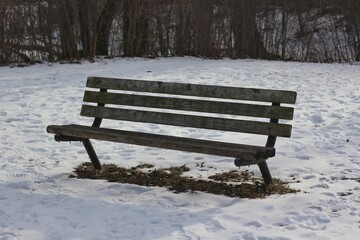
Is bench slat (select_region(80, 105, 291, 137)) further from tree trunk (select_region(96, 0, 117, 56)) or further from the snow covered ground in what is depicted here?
tree trunk (select_region(96, 0, 117, 56))

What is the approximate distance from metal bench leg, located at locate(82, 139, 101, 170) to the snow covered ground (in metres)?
0.27

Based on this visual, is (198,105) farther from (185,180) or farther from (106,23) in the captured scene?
(106,23)

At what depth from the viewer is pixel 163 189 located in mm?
4914

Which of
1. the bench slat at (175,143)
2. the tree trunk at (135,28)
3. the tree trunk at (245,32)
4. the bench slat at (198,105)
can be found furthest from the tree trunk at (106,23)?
the bench slat at (175,143)

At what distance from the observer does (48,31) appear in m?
14.7

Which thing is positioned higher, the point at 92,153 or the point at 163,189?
the point at 92,153

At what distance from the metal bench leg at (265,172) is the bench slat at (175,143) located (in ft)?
0.69

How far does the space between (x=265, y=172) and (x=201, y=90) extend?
103cm

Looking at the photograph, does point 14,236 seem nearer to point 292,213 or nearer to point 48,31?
point 292,213

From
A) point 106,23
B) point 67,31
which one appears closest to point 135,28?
point 106,23

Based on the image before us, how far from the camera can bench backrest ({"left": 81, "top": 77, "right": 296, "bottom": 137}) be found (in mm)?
4789

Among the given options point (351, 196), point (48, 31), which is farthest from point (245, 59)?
point (351, 196)

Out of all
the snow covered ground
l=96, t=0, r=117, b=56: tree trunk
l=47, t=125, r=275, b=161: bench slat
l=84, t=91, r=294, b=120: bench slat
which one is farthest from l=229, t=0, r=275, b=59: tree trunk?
l=47, t=125, r=275, b=161: bench slat

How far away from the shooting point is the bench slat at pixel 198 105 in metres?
4.79
